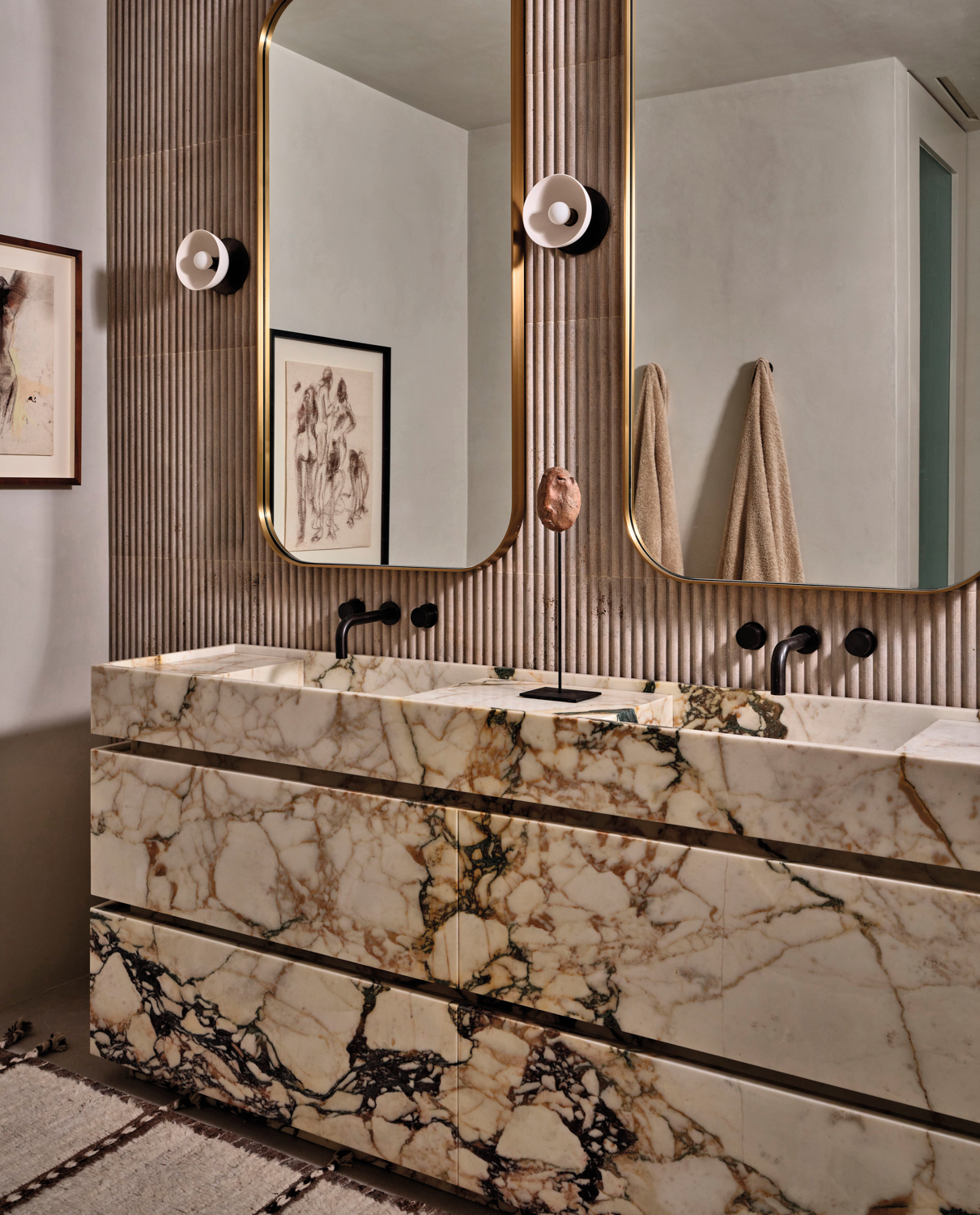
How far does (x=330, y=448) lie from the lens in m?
2.20

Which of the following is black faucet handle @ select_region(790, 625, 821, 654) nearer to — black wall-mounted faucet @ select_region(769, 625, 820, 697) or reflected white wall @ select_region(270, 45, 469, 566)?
black wall-mounted faucet @ select_region(769, 625, 820, 697)

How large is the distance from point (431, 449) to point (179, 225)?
878mm

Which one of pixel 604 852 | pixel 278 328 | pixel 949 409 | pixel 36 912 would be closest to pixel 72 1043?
pixel 36 912

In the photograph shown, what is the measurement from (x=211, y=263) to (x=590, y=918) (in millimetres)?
1557

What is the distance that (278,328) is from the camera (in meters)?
2.24

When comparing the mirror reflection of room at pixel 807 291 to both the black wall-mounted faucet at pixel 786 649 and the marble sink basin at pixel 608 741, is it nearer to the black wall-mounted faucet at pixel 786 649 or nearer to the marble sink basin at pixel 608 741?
the black wall-mounted faucet at pixel 786 649

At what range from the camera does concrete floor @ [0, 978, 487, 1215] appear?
1.77 m

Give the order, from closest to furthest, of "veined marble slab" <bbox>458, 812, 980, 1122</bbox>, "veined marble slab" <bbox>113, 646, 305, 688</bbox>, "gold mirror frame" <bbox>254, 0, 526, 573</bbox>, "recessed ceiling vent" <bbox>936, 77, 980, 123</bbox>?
"veined marble slab" <bbox>458, 812, 980, 1122</bbox> → "recessed ceiling vent" <bbox>936, 77, 980, 123</bbox> → "gold mirror frame" <bbox>254, 0, 526, 573</bbox> → "veined marble slab" <bbox>113, 646, 305, 688</bbox>

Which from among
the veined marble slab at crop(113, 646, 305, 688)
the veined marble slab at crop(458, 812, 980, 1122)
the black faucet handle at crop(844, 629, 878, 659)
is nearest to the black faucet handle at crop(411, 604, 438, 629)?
the veined marble slab at crop(113, 646, 305, 688)

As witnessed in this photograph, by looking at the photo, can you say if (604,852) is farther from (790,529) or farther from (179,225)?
(179,225)

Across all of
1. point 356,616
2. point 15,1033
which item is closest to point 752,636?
point 356,616

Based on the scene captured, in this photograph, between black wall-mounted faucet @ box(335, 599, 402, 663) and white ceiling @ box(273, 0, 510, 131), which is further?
black wall-mounted faucet @ box(335, 599, 402, 663)

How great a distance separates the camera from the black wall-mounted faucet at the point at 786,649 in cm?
166

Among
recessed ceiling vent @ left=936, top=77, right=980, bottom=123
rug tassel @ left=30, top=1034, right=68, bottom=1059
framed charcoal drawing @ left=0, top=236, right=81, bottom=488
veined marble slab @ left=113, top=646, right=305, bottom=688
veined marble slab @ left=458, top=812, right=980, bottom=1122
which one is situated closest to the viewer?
veined marble slab @ left=458, top=812, right=980, bottom=1122
